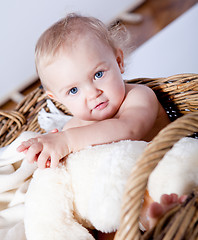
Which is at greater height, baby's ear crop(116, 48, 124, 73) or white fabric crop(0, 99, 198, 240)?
baby's ear crop(116, 48, 124, 73)

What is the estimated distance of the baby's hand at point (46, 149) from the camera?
2.39 feet

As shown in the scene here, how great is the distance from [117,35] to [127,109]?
0.96ft

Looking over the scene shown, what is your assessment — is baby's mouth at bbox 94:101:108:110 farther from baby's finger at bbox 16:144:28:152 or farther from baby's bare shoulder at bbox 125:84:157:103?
baby's finger at bbox 16:144:28:152

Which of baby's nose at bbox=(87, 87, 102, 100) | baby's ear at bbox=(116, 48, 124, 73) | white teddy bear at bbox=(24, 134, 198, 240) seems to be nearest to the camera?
white teddy bear at bbox=(24, 134, 198, 240)

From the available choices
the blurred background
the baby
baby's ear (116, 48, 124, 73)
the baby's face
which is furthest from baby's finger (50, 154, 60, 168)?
the blurred background

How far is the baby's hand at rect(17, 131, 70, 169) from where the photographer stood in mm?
730

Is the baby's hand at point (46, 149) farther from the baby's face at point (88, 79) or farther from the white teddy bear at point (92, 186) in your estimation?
the baby's face at point (88, 79)

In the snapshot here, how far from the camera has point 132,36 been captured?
227 centimetres

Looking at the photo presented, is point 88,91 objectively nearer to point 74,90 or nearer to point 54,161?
point 74,90

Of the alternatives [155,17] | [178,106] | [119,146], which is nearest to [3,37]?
[155,17]

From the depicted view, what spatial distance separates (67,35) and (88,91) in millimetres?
158

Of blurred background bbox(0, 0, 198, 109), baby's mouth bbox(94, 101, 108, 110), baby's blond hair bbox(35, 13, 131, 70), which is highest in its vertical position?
baby's blond hair bbox(35, 13, 131, 70)

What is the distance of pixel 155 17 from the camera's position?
2457mm

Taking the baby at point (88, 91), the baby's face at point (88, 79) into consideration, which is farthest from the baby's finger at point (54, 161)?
the baby's face at point (88, 79)
